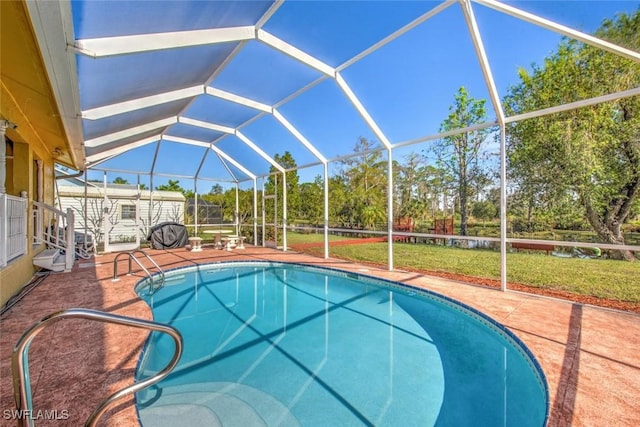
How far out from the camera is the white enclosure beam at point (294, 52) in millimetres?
4626

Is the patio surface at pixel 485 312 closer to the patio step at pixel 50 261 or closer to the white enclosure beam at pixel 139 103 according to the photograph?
the patio step at pixel 50 261

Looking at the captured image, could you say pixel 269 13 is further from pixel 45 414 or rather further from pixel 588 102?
pixel 45 414

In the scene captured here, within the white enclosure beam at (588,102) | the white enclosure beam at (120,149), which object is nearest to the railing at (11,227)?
the white enclosure beam at (120,149)

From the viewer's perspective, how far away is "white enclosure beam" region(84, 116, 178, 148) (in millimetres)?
6930

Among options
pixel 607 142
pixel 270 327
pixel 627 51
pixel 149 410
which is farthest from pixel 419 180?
pixel 149 410

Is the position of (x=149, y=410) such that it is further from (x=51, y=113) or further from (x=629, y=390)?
(x=51, y=113)

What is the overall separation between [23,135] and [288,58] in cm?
518

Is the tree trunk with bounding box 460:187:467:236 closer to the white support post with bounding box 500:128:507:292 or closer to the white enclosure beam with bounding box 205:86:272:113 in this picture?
the white support post with bounding box 500:128:507:292

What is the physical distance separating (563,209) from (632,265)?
2341 mm

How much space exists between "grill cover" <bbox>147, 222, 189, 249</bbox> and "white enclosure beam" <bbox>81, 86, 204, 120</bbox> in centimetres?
692

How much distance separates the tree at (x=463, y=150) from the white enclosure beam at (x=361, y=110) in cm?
330

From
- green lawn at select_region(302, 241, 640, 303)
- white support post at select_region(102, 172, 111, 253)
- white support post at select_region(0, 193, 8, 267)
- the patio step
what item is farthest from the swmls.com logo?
white support post at select_region(102, 172, 111, 253)

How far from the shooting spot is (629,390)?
250 cm

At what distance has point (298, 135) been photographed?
8.25 meters
